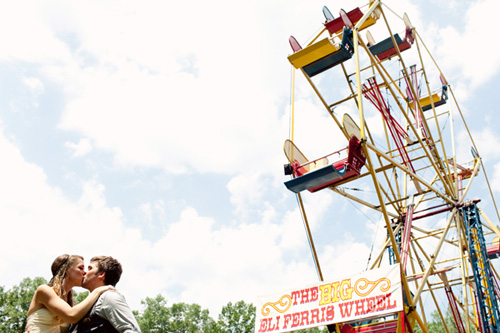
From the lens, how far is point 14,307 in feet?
113

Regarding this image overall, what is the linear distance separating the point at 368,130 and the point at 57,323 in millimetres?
14078

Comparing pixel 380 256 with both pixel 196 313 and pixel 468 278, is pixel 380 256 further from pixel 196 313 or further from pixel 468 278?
pixel 196 313

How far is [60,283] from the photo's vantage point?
3270 millimetres

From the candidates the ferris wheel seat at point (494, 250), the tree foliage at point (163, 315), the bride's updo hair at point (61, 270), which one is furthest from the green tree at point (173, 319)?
the bride's updo hair at point (61, 270)

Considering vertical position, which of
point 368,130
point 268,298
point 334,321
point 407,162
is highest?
point 368,130

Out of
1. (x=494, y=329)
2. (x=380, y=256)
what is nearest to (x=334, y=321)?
(x=380, y=256)

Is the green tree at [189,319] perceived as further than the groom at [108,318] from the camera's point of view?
Yes

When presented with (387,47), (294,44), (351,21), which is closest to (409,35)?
(387,47)

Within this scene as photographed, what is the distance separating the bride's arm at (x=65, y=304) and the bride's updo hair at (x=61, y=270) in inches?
7.4

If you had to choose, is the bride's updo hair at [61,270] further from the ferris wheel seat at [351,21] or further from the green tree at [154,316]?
the green tree at [154,316]

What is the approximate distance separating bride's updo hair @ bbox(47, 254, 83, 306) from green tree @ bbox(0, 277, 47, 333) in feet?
115

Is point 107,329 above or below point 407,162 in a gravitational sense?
below

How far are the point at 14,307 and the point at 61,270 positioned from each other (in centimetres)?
3685

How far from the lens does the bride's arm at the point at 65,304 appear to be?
2.88m
